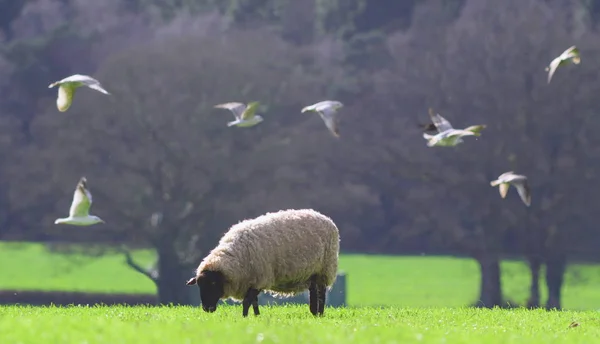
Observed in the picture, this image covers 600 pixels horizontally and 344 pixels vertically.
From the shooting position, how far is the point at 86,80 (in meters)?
16.9

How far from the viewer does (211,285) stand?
15477 millimetres

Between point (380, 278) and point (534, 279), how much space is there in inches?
529

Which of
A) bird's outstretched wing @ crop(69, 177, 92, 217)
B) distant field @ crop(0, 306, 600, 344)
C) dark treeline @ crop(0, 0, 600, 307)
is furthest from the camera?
dark treeline @ crop(0, 0, 600, 307)

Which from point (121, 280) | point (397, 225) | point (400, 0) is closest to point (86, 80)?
point (397, 225)

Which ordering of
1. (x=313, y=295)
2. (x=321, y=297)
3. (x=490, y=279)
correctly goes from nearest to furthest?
(x=313, y=295), (x=321, y=297), (x=490, y=279)

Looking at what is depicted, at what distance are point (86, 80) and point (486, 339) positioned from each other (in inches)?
304

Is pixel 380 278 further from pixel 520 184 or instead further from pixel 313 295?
pixel 313 295

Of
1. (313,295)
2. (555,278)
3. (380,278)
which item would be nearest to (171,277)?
(555,278)

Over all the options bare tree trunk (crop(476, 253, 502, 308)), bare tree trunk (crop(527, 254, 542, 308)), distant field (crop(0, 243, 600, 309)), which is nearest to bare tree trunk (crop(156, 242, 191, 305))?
distant field (crop(0, 243, 600, 309))

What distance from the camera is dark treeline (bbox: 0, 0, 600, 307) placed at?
126ft

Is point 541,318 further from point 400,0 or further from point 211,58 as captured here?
point 400,0

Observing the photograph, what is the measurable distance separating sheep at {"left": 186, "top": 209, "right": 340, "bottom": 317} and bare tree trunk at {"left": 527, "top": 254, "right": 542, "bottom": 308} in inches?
960

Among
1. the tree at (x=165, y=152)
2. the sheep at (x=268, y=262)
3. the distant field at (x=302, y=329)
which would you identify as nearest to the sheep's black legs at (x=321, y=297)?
the sheep at (x=268, y=262)

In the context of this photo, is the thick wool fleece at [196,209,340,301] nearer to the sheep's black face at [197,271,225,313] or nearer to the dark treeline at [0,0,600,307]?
the sheep's black face at [197,271,225,313]
